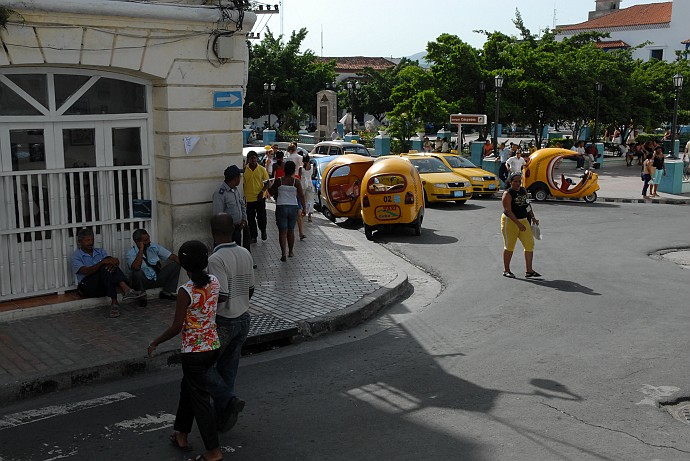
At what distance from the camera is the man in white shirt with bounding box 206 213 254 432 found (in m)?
6.18

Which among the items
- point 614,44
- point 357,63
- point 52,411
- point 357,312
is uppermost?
point 614,44

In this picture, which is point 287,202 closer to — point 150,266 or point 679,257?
point 150,266

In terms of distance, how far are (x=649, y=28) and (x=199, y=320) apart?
7779 cm

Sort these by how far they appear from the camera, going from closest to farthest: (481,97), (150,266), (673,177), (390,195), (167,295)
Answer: (150,266) < (167,295) < (390,195) < (673,177) < (481,97)

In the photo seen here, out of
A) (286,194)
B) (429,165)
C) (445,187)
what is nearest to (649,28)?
(429,165)

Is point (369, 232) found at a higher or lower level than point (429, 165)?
lower

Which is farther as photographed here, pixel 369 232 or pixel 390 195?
pixel 369 232

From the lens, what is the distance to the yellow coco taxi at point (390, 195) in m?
16.4

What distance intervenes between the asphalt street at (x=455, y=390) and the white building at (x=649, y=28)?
208ft

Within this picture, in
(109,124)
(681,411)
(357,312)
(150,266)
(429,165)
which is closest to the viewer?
(681,411)

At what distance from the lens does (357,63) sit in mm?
85625

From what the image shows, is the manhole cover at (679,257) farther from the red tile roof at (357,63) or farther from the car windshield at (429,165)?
the red tile roof at (357,63)

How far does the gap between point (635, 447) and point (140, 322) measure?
5.93 metres

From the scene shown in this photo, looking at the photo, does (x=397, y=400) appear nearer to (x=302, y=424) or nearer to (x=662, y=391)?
(x=302, y=424)
